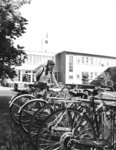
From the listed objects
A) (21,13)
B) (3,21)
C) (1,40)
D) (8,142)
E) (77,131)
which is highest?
(21,13)

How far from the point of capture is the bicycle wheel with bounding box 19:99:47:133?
13.9 ft

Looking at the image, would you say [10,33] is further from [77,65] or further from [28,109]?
[77,65]

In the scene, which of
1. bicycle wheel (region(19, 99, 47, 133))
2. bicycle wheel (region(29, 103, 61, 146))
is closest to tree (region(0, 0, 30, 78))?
bicycle wheel (region(19, 99, 47, 133))

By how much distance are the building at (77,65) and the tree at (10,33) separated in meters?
31.6

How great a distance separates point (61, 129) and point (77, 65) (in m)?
41.9

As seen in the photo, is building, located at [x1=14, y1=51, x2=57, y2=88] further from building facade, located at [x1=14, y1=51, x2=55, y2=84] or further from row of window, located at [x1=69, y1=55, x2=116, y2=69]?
row of window, located at [x1=69, y1=55, x2=116, y2=69]

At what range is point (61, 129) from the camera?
2873mm

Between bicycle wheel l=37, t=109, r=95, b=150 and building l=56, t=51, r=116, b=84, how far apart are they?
39561 mm

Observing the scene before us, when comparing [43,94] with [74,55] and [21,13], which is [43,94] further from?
[74,55]

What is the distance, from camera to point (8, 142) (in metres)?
3.84

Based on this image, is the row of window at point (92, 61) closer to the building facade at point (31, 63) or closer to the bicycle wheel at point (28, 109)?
the building facade at point (31, 63)

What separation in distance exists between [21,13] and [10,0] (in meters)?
0.87

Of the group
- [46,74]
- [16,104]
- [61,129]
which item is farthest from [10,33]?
[61,129]

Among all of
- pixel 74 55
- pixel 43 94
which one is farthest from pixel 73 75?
pixel 43 94
